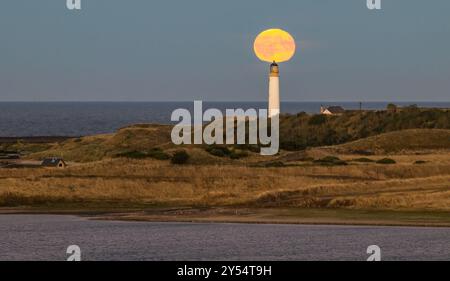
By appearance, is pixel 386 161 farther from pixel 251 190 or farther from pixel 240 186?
pixel 251 190

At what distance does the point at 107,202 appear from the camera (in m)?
61.9

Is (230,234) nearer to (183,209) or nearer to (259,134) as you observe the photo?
(183,209)

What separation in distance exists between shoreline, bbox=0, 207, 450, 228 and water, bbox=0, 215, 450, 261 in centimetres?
106

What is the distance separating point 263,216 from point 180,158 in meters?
32.9

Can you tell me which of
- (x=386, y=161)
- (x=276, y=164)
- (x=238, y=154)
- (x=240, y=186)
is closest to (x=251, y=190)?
(x=240, y=186)

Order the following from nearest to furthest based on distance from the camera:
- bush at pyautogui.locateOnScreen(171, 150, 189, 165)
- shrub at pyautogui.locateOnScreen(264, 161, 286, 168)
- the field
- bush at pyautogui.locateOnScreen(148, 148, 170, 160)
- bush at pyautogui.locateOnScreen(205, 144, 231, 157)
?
the field
shrub at pyautogui.locateOnScreen(264, 161, 286, 168)
bush at pyautogui.locateOnScreen(171, 150, 189, 165)
bush at pyautogui.locateOnScreen(148, 148, 170, 160)
bush at pyautogui.locateOnScreen(205, 144, 231, 157)

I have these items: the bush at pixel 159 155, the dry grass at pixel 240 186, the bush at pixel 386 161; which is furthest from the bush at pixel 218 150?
the bush at pixel 386 161

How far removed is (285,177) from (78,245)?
27198mm

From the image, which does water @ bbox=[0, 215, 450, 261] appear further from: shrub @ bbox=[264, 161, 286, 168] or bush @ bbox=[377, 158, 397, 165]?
bush @ bbox=[377, 158, 397, 165]

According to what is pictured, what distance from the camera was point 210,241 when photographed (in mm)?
46094

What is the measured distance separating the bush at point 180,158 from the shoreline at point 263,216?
27162mm
